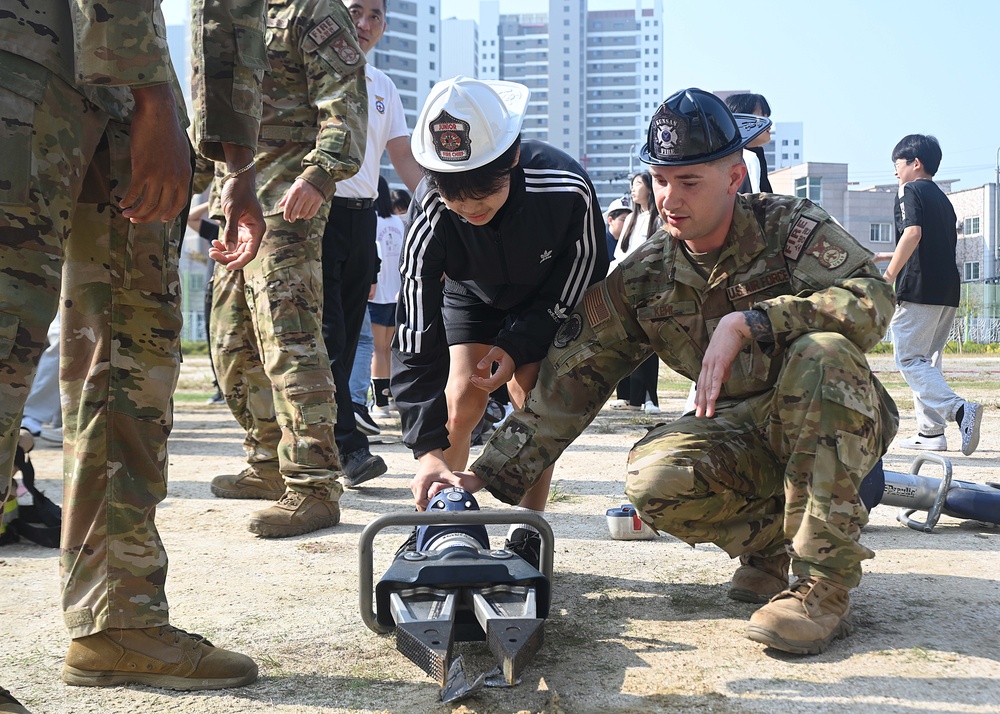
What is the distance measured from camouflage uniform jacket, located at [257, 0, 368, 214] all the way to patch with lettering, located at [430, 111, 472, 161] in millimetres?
880

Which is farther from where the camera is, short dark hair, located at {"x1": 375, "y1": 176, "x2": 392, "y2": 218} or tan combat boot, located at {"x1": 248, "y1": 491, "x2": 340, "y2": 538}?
short dark hair, located at {"x1": 375, "y1": 176, "x2": 392, "y2": 218}

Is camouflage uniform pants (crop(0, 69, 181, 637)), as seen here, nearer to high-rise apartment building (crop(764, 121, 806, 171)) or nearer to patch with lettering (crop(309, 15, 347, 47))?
patch with lettering (crop(309, 15, 347, 47))

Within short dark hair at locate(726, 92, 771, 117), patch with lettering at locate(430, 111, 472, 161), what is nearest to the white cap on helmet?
patch with lettering at locate(430, 111, 472, 161)

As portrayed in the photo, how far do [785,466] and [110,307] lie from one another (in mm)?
1911

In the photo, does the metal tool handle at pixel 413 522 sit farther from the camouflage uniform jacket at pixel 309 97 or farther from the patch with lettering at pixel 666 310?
the camouflage uniform jacket at pixel 309 97

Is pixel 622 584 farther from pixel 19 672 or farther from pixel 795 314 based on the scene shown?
pixel 19 672

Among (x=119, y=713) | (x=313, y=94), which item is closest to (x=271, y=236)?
(x=313, y=94)

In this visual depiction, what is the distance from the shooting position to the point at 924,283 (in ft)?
23.2

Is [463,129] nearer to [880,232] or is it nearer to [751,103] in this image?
[751,103]

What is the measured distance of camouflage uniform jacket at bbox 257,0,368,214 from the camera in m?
3.96

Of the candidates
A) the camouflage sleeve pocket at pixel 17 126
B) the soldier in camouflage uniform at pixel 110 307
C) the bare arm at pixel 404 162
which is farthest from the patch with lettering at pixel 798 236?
the bare arm at pixel 404 162

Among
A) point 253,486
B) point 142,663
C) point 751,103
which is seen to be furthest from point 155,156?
point 751,103

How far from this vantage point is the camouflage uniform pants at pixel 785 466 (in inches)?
99.7

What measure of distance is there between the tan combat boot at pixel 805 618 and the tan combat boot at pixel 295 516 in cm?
204
